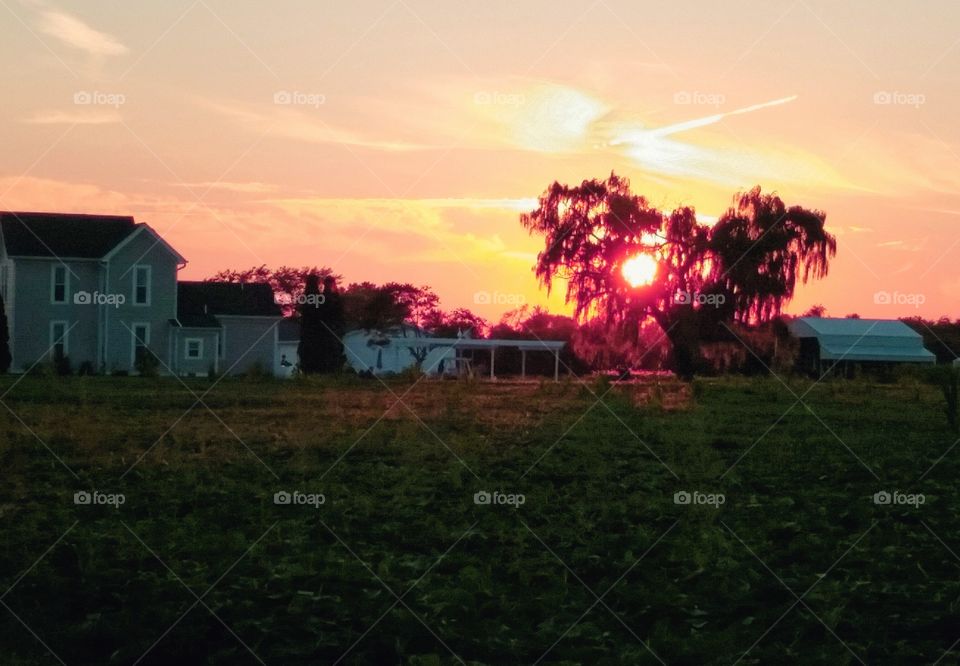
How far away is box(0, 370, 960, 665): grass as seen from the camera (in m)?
7.61

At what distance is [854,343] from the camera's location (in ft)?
234

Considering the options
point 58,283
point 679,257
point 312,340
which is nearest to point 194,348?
point 58,283

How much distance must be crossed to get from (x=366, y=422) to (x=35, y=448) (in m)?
6.28

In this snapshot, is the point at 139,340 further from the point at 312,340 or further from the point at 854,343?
the point at 854,343

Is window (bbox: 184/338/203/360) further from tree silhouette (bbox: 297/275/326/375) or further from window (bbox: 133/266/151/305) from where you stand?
tree silhouette (bbox: 297/275/326/375)

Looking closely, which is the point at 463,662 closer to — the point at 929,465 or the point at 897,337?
the point at 929,465

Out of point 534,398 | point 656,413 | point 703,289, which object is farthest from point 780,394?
point 703,289

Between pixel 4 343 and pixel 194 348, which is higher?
pixel 4 343

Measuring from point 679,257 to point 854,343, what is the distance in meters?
25.7

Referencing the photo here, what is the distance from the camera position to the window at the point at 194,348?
5125cm

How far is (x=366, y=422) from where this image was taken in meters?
21.6

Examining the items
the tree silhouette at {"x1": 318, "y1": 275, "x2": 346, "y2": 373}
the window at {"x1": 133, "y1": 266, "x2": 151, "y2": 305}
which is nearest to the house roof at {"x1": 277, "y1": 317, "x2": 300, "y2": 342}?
the window at {"x1": 133, "y1": 266, "x2": 151, "y2": 305}

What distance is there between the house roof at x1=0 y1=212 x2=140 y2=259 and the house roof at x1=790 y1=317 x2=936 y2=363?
122ft

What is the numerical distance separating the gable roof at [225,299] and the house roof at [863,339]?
29.3 meters
